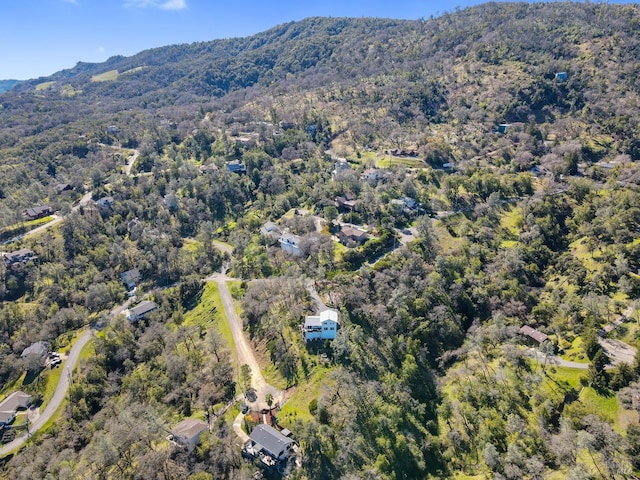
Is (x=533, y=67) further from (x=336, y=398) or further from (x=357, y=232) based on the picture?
(x=336, y=398)

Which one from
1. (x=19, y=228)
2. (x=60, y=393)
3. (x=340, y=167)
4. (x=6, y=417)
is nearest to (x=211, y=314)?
(x=60, y=393)

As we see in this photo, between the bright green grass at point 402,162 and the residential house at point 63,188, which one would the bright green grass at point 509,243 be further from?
the residential house at point 63,188

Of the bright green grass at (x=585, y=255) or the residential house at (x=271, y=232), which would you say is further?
the residential house at (x=271, y=232)

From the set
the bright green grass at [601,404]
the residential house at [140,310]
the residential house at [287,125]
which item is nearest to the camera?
the bright green grass at [601,404]

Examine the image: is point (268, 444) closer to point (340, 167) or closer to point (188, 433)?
point (188, 433)

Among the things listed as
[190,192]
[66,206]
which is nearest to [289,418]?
[190,192]

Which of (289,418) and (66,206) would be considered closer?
(289,418)

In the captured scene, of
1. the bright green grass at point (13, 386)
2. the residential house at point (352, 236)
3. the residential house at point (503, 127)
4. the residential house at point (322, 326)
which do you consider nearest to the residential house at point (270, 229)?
the residential house at point (352, 236)
